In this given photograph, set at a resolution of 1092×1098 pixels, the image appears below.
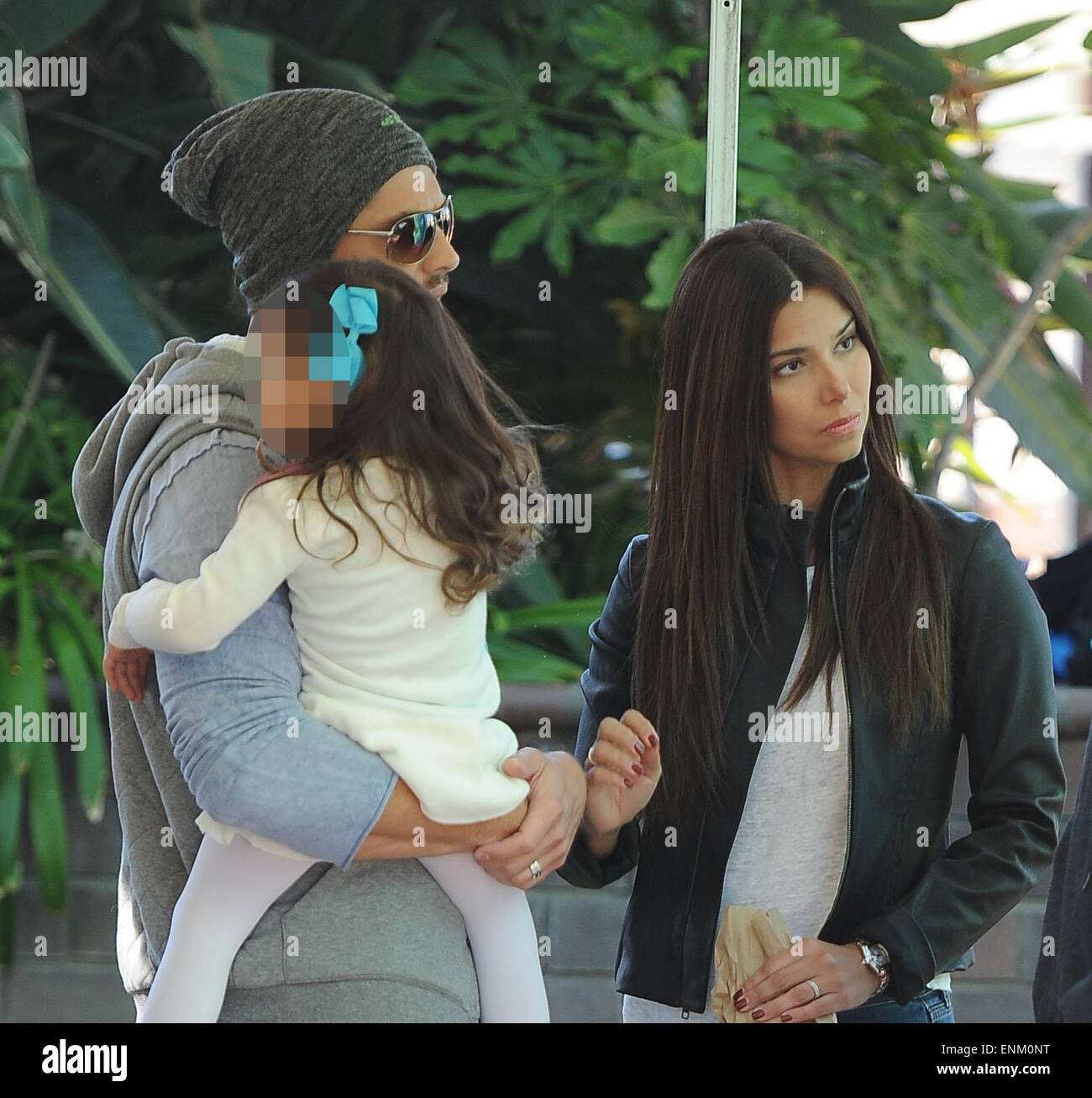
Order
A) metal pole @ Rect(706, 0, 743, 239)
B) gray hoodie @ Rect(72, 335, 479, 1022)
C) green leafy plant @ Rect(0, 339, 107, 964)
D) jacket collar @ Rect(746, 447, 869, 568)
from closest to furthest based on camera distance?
gray hoodie @ Rect(72, 335, 479, 1022) → jacket collar @ Rect(746, 447, 869, 568) → metal pole @ Rect(706, 0, 743, 239) → green leafy plant @ Rect(0, 339, 107, 964)

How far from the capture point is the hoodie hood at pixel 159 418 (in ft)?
3.57

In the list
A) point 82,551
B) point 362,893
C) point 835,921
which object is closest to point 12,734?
point 82,551

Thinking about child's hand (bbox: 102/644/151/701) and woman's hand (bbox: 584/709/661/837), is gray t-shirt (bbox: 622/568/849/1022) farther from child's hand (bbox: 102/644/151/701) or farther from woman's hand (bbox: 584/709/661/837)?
child's hand (bbox: 102/644/151/701)

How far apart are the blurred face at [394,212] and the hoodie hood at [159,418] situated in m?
0.13

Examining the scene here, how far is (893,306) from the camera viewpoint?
2092mm

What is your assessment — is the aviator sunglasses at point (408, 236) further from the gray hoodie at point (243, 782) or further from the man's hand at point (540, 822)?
the man's hand at point (540, 822)

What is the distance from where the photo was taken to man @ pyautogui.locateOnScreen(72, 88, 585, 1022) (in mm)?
1012

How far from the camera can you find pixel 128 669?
1110 mm

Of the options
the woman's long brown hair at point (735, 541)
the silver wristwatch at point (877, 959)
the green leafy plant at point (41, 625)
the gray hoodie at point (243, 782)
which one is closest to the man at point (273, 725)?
the gray hoodie at point (243, 782)

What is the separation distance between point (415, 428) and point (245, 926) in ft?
1.33

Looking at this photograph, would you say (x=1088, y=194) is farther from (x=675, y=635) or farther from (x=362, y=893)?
(x=362, y=893)

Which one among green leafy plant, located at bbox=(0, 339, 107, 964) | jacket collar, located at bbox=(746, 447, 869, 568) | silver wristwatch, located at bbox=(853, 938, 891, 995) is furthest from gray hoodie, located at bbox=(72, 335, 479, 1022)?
green leafy plant, located at bbox=(0, 339, 107, 964)

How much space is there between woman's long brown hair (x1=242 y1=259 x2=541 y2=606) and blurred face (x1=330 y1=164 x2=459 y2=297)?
8 centimetres
